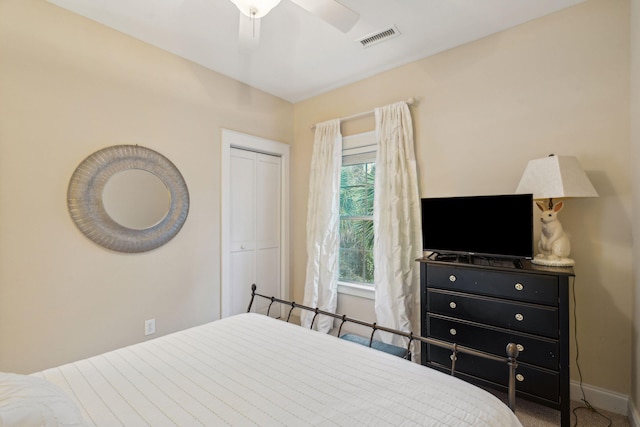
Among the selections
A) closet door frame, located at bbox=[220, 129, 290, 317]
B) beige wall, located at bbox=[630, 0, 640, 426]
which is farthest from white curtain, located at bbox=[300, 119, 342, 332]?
beige wall, located at bbox=[630, 0, 640, 426]

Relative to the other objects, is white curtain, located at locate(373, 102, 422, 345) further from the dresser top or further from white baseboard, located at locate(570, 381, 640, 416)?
white baseboard, located at locate(570, 381, 640, 416)

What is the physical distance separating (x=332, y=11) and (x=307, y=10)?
14cm

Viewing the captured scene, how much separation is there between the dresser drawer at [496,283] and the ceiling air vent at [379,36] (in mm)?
1880

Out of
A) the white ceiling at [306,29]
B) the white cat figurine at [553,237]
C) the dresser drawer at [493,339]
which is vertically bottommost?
the dresser drawer at [493,339]

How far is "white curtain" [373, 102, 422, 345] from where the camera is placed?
8.84ft

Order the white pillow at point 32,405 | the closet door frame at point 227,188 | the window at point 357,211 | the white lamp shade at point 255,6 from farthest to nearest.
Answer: the window at point 357,211, the closet door frame at point 227,188, the white lamp shade at point 255,6, the white pillow at point 32,405

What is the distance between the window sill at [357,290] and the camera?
3.05 metres

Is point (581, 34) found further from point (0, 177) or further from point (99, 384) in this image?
Answer: point (0, 177)

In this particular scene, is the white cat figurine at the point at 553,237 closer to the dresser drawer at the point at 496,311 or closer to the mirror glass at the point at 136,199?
the dresser drawer at the point at 496,311

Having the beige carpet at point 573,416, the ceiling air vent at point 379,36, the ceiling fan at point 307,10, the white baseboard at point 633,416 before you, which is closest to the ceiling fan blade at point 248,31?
the ceiling fan at point 307,10

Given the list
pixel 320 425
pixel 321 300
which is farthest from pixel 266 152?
pixel 320 425

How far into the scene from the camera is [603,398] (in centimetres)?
197

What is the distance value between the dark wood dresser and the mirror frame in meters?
2.19


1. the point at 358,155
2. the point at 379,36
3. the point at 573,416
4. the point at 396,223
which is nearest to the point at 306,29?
the point at 379,36
